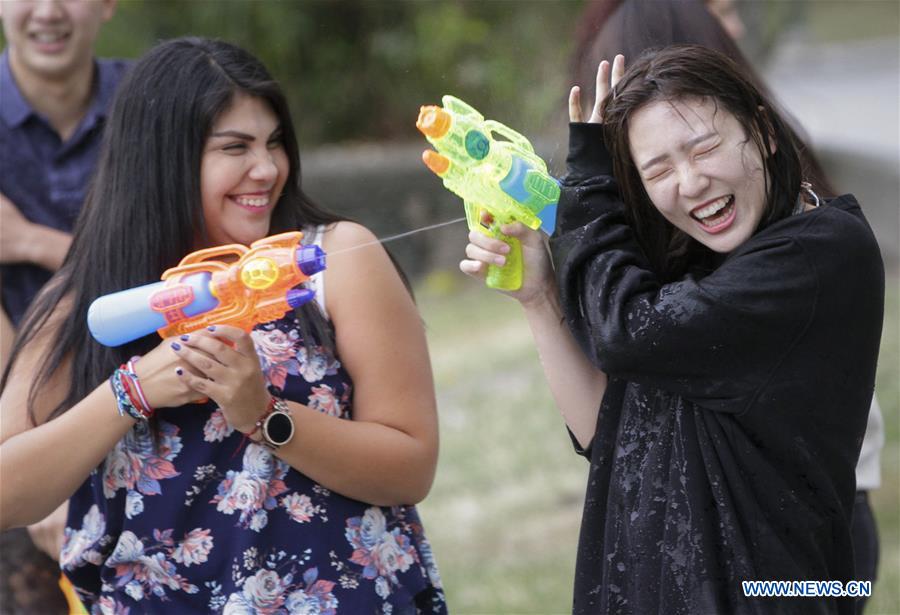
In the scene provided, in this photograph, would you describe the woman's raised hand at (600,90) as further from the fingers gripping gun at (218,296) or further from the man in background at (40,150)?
the man in background at (40,150)

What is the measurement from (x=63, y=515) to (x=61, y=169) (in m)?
0.92

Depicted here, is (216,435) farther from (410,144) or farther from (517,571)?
(410,144)

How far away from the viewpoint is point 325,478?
2258 mm

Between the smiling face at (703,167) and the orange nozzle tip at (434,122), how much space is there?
0.30 metres

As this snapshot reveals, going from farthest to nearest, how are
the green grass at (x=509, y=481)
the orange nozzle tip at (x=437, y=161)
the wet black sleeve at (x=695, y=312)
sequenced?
the green grass at (x=509, y=481) < the orange nozzle tip at (x=437, y=161) < the wet black sleeve at (x=695, y=312)

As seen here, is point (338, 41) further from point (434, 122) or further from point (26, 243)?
point (434, 122)

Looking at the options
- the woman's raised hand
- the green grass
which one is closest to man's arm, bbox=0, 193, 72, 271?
the woman's raised hand

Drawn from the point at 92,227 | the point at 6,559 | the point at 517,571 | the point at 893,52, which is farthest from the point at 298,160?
the point at 893,52

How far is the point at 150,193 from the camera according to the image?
236 cm

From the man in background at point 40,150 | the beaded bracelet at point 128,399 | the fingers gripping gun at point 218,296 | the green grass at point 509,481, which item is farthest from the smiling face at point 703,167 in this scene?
the green grass at point 509,481

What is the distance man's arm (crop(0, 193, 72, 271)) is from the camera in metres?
3.05

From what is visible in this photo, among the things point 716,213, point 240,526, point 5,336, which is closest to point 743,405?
point 716,213

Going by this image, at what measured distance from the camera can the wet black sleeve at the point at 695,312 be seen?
6.22 ft

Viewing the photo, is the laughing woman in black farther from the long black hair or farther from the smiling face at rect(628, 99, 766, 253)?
the long black hair
